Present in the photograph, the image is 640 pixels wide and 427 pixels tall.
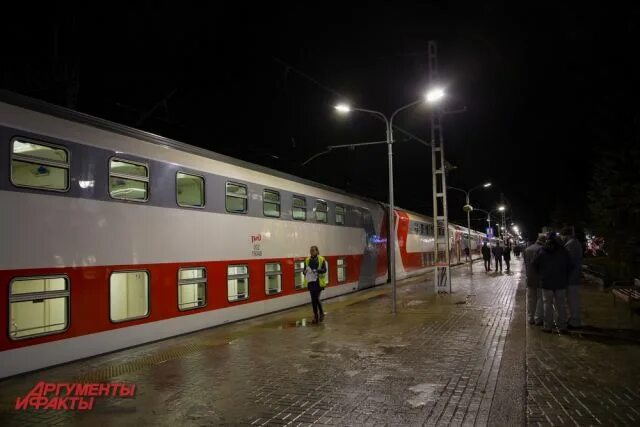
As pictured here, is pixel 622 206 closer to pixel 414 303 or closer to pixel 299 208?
pixel 414 303

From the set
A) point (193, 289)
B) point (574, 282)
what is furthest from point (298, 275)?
point (574, 282)

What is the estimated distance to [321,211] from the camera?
16.2 metres

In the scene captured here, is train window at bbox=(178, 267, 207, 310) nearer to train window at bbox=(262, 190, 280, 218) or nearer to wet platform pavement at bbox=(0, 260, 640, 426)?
wet platform pavement at bbox=(0, 260, 640, 426)

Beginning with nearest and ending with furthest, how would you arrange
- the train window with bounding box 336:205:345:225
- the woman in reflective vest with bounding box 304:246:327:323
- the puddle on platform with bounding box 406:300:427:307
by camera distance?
the woman in reflective vest with bounding box 304:246:327:323 → the puddle on platform with bounding box 406:300:427:307 → the train window with bounding box 336:205:345:225

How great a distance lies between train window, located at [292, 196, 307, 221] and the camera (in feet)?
47.4

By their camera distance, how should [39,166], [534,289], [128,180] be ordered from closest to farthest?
[39,166], [128,180], [534,289]

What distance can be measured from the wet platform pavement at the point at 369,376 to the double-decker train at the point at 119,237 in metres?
0.53

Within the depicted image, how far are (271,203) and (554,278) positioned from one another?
22.2ft

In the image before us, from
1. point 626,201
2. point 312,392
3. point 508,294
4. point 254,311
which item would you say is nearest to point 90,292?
point 312,392

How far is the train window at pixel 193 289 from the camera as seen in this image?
33.4 feet

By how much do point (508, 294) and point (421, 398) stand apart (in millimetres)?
12159

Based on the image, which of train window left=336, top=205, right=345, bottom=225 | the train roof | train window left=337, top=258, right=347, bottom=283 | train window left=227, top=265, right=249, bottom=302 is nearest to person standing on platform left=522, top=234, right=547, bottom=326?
train window left=227, top=265, right=249, bottom=302

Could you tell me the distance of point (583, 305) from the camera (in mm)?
13734

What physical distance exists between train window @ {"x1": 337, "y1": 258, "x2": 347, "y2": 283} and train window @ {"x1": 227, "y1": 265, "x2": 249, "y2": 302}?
18.9 ft
